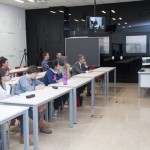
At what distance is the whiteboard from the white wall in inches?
82.9

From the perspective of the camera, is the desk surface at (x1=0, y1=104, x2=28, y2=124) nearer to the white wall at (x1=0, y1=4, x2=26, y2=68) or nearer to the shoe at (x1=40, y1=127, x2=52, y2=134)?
the shoe at (x1=40, y1=127, x2=52, y2=134)

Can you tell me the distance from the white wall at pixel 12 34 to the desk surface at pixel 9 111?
20.9 feet

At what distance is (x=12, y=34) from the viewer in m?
9.55

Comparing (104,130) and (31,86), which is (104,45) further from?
(31,86)

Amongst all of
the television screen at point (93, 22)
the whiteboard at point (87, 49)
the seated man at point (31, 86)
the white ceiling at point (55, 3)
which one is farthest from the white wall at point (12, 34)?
the seated man at point (31, 86)

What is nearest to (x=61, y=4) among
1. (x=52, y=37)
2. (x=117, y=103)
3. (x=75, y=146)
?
(x=52, y=37)

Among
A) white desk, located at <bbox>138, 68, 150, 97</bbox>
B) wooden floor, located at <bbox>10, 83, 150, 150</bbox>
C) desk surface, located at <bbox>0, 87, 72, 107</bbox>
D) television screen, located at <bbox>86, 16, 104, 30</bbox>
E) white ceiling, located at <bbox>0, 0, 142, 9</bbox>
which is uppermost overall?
white ceiling, located at <bbox>0, 0, 142, 9</bbox>

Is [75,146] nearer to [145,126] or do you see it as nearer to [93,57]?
[145,126]

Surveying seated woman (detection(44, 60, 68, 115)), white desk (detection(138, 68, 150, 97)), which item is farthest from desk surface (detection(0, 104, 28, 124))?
white desk (detection(138, 68, 150, 97))

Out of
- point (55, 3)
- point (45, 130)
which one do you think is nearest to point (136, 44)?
point (55, 3)

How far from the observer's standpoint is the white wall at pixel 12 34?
9023 millimetres

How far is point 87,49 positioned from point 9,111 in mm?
6925

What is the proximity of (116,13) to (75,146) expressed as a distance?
274 inches

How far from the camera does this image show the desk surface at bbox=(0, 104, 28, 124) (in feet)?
8.39
